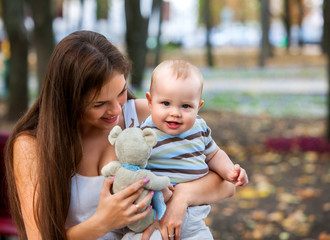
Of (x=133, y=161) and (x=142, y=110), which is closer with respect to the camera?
(x=133, y=161)

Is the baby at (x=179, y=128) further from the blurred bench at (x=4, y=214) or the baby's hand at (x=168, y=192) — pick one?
the blurred bench at (x=4, y=214)

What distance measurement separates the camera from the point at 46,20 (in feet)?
26.2

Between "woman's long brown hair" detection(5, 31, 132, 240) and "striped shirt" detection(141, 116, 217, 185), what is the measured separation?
1.05 ft

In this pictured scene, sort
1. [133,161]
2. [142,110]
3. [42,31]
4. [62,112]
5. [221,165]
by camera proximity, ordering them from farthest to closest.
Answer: [42,31] → [142,110] → [221,165] → [62,112] → [133,161]

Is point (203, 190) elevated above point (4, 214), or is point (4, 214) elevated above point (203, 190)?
point (203, 190)

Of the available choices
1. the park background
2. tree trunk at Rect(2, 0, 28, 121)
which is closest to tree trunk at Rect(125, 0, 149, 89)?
the park background

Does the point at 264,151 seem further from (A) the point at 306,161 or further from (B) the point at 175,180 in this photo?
(B) the point at 175,180

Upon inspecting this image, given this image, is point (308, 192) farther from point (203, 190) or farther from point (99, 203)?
point (99, 203)

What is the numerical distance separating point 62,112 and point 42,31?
6.39 meters

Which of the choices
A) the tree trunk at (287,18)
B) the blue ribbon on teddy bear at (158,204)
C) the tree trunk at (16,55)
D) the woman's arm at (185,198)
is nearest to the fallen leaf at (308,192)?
the woman's arm at (185,198)

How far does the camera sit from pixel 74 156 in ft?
6.85

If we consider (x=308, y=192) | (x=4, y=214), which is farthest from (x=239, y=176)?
(x=308, y=192)

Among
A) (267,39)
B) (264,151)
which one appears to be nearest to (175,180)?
(264,151)

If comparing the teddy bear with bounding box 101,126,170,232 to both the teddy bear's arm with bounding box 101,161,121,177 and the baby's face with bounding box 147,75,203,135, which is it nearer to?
the teddy bear's arm with bounding box 101,161,121,177
